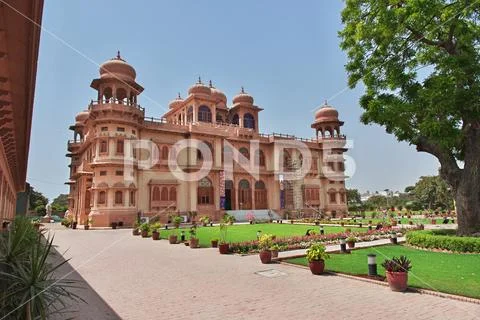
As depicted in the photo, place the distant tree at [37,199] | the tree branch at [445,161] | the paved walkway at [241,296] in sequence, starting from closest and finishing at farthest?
the paved walkway at [241,296]
the tree branch at [445,161]
the distant tree at [37,199]

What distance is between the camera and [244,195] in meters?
38.8

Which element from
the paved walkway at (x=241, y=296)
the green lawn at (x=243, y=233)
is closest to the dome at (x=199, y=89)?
the green lawn at (x=243, y=233)

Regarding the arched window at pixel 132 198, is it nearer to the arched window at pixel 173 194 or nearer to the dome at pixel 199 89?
the arched window at pixel 173 194

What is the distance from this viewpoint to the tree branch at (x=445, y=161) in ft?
42.7

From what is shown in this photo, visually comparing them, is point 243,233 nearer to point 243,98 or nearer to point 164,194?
point 164,194

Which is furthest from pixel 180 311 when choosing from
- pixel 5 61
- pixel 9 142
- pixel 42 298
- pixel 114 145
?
pixel 114 145

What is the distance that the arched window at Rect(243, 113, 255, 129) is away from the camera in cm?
4309

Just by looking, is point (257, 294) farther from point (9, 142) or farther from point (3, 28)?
point (9, 142)

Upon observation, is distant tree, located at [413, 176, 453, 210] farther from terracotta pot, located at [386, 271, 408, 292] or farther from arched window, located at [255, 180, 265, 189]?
terracotta pot, located at [386, 271, 408, 292]

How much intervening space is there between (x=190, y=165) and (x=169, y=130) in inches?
163

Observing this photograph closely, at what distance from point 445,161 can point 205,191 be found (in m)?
25.3

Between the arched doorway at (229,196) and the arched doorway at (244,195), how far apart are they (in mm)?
958

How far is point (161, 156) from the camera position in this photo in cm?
3294

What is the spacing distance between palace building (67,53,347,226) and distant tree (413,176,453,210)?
1857 centimetres
